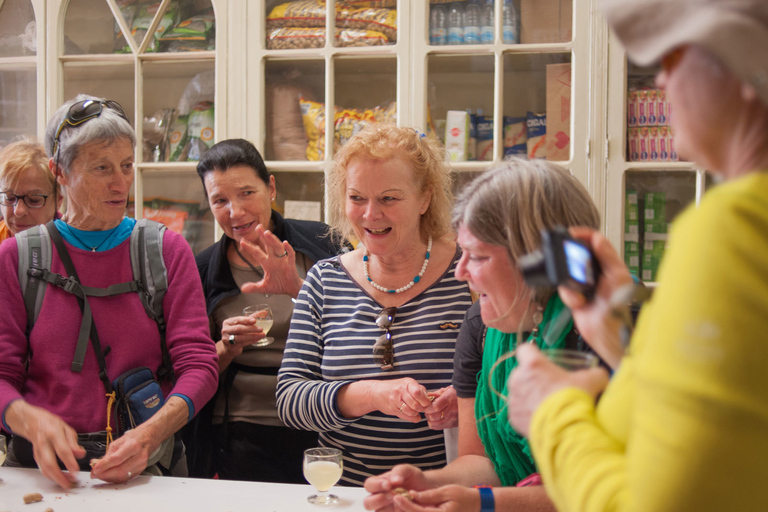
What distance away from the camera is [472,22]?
2.73m

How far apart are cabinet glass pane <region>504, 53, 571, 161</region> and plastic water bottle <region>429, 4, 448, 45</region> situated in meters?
0.27

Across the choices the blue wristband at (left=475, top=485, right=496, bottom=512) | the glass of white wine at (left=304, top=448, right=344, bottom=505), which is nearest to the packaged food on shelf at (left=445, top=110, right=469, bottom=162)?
the glass of white wine at (left=304, top=448, right=344, bottom=505)

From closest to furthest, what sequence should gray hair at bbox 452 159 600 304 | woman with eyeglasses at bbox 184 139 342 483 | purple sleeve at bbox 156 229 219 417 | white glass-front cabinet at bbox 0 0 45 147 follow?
gray hair at bbox 452 159 600 304 < purple sleeve at bbox 156 229 219 417 < woman with eyeglasses at bbox 184 139 342 483 < white glass-front cabinet at bbox 0 0 45 147

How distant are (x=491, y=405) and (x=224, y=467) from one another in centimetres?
107

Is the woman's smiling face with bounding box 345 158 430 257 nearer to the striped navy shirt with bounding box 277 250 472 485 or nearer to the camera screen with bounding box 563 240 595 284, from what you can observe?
the striped navy shirt with bounding box 277 250 472 485

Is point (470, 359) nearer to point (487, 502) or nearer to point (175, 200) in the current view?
point (487, 502)

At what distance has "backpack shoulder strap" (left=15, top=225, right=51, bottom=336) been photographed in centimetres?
167

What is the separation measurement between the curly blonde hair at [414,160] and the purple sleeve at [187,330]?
0.48 meters

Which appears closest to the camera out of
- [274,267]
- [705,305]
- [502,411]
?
[705,305]

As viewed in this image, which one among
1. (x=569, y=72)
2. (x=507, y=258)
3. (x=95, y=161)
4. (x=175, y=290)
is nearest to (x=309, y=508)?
(x=507, y=258)

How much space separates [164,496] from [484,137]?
6.22 feet

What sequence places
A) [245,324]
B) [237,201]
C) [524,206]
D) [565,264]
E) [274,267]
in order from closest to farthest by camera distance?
1. [565,264]
2. [524,206]
3. [245,324]
4. [274,267]
5. [237,201]

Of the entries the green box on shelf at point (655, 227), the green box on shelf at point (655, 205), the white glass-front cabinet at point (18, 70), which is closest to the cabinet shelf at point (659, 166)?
the green box on shelf at point (655, 205)

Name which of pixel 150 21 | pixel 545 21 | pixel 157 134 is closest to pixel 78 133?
pixel 157 134
